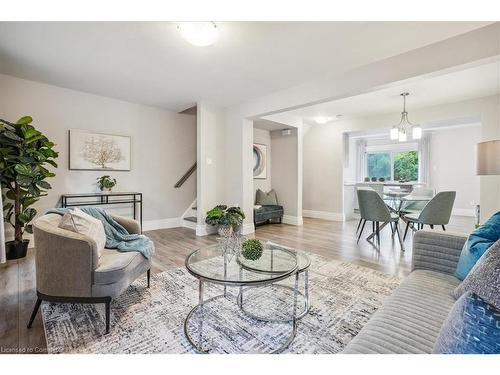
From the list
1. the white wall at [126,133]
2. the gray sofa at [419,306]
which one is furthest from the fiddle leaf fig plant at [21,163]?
the gray sofa at [419,306]

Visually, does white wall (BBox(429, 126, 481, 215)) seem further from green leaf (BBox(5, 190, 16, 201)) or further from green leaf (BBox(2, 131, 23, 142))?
green leaf (BBox(5, 190, 16, 201))

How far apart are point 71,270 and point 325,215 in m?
5.65

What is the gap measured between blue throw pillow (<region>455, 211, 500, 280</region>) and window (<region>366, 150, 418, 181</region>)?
705cm

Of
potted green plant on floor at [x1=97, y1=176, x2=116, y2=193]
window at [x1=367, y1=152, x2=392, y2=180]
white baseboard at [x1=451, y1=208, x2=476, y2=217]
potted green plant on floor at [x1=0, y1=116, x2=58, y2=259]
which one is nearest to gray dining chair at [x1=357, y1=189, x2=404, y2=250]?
potted green plant on floor at [x1=97, y1=176, x2=116, y2=193]

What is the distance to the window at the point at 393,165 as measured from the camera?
758 centimetres

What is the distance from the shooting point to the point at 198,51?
108 inches

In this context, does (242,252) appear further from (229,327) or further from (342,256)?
(342,256)

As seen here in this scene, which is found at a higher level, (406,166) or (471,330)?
(406,166)

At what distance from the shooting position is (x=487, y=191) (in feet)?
13.3

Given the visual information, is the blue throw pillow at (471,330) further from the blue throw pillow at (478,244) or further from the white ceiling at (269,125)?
the white ceiling at (269,125)

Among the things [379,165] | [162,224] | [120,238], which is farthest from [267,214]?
[379,165]

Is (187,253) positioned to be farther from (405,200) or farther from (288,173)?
(405,200)

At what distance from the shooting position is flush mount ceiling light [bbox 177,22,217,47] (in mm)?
2182

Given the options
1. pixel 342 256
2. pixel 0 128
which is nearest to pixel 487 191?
pixel 342 256
